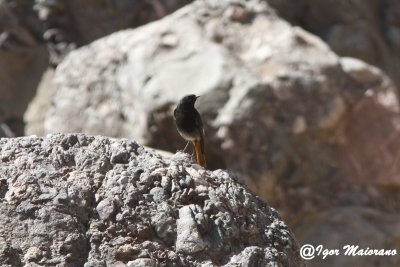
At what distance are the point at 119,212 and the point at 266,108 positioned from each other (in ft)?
14.7

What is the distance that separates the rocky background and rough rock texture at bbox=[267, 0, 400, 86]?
284 centimetres

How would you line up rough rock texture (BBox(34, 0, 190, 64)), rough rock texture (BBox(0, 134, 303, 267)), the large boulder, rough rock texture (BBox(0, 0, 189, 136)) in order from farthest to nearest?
1. rough rock texture (BBox(34, 0, 190, 64))
2. rough rock texture (BBox(0, 0, 189, 136))
3. the large boulder
4. rough rock texture (BBox(0, 134, 303, 267))

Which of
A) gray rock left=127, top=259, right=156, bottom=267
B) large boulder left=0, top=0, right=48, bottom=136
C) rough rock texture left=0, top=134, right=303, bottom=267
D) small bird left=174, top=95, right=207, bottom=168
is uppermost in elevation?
rough rock texture left=0, top=134, right=303, bottom=267

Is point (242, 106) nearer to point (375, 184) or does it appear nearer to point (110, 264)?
point (375, 184)

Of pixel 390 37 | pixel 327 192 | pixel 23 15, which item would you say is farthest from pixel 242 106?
pixel 23 15

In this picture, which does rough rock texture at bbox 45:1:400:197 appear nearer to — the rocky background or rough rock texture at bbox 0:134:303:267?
the rocky background

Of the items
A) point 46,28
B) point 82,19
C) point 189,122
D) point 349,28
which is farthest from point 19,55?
point 189,122

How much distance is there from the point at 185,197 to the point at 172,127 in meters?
4.18

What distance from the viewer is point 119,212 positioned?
347 centimetres

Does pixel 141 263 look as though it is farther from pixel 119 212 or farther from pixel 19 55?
pixel 19 55

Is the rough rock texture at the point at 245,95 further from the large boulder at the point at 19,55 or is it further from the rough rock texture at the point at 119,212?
the rough rock texture at the point at 119,212

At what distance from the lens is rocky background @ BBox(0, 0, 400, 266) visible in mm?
7660

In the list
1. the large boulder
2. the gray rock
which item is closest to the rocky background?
the large boulder

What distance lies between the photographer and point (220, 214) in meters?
3.64
